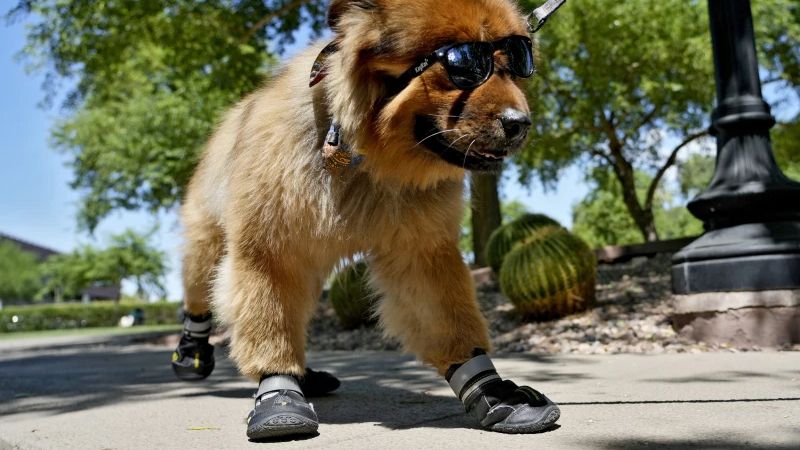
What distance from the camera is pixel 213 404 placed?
13.2 ft

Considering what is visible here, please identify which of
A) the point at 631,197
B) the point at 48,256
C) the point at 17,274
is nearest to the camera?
the point at 631,197

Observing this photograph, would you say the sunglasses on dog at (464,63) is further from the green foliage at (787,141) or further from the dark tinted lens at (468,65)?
the green foliage at (787,141)

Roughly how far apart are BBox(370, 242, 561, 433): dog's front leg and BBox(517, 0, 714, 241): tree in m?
13.4

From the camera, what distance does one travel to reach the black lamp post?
5742mm

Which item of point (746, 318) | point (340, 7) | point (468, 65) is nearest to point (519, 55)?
point (468, 65)

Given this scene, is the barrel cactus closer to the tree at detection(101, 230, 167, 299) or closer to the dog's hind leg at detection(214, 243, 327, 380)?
the dog's hind leg at detection(214, 243, 327, 380)

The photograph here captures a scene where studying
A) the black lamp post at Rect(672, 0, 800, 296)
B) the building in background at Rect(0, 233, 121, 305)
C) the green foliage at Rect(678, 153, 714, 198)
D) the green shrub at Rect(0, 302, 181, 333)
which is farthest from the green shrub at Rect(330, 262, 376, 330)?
the building in background at Rect(0, 233, 121, 305)

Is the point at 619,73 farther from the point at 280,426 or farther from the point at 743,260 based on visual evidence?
the point at 280,426

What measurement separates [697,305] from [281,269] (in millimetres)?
4328

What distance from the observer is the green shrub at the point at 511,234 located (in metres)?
9.33

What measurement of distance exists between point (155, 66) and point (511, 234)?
1708cm

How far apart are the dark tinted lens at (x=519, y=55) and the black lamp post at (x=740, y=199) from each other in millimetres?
3815

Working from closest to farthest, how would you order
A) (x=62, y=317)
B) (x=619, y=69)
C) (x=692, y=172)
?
(x=619, y=69) < (x=692, y=172) < (x=62, y=317)

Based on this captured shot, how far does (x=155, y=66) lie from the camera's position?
22.9m
